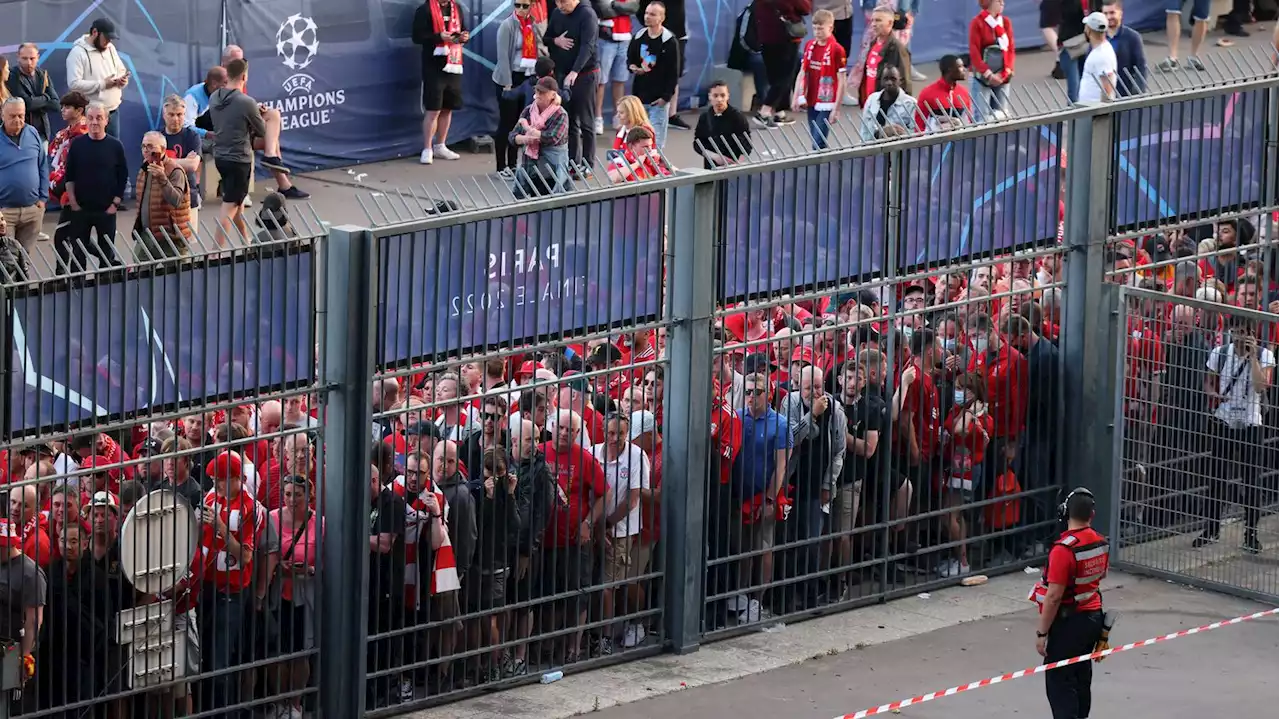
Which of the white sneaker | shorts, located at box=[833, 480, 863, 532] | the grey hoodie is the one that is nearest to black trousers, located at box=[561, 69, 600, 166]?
the grey hoodie

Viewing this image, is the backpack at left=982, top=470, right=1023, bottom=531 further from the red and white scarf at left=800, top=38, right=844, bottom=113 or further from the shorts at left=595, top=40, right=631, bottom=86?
the shorts at left=595, top=40, right=631, bottom=86

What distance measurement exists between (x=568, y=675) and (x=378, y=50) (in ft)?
38.8

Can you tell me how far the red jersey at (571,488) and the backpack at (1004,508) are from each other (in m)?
3.16

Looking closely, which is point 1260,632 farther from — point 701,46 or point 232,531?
point 701,46

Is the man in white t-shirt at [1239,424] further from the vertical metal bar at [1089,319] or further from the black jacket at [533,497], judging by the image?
the black jacket at [533,497]

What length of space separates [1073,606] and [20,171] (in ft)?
34.1

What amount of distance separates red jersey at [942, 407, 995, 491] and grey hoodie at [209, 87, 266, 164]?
8456 millimetres

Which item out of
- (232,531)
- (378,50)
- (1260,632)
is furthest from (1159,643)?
(378,50)

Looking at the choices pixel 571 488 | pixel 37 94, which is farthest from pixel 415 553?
pixel 37 94

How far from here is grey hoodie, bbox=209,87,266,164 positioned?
2017cm

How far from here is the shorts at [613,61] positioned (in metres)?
24.5

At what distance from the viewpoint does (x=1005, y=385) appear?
14289mm

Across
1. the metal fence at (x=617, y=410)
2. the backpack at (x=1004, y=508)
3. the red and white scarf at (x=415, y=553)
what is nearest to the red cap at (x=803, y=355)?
the metal fence at (x=617, y=410)

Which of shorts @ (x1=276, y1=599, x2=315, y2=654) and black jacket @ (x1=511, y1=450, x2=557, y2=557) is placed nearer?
shorts @ (x1=276, y1=599, x2=315, y2=654)
